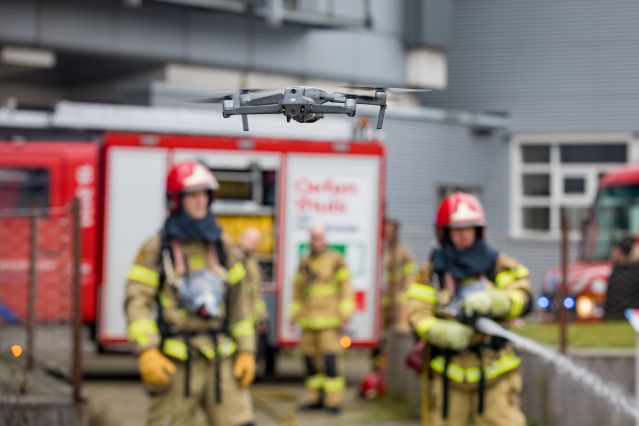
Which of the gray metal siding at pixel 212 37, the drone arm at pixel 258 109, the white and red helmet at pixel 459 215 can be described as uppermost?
the gray metal siding at pixel 212 37

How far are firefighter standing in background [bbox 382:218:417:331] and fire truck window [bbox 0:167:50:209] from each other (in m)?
3.75

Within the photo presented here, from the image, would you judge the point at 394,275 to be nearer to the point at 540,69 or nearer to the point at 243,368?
the point at 243,368

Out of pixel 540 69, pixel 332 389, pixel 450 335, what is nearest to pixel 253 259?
pixel 332 389

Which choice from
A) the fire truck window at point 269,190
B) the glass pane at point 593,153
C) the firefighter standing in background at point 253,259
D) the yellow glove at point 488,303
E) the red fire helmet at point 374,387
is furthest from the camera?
the glass pane at point 593,153

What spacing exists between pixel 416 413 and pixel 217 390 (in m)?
4.72

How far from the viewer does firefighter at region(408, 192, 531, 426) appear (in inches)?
275

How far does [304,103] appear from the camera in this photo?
3480 millimetres

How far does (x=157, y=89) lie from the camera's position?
715 inches

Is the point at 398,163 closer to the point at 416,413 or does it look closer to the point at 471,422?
the point at 416,413

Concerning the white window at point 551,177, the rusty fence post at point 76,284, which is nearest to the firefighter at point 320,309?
the rusty fence post at point 76,284

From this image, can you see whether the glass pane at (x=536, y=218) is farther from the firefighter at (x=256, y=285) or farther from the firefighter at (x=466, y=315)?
the firefighter at (x=466, y=315)

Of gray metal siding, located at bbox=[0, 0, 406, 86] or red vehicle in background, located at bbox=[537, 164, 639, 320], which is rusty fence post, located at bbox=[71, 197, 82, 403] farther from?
gray metal siding, located at bbox=[0, 0, 406, 86]

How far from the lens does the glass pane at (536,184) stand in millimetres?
26031

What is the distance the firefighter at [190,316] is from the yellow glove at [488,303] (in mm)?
1187
